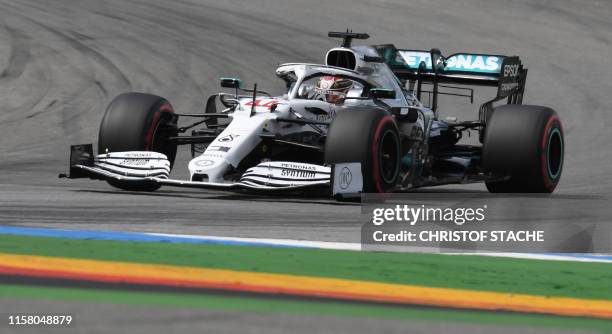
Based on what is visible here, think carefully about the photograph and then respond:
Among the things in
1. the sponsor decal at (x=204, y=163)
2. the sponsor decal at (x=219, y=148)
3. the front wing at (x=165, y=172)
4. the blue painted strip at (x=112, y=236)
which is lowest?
the blue painted strip at (x=112, y=236)

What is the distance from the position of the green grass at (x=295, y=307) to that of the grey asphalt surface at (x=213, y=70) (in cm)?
318

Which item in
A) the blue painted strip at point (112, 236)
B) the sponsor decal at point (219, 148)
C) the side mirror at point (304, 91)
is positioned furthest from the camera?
the side mirror at point (304, 91)

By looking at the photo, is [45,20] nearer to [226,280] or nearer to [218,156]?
[218,156]

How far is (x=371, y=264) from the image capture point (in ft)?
28.5

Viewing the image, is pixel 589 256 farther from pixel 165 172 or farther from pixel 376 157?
pixel 165 172

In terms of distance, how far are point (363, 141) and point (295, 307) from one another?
19.7 feet

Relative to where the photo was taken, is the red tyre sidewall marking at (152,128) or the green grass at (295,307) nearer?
the green grass at (295,307)

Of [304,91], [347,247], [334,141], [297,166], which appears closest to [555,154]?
[304,91]

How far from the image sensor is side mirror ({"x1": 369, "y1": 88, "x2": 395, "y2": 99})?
13734 mm

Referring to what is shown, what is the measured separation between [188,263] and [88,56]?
1741cm

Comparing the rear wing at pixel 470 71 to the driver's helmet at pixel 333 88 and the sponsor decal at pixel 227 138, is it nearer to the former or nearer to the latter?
the driver's helmet at pixel 333 88

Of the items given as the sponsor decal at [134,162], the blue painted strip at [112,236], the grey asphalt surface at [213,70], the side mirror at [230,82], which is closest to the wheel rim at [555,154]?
the grey asphalt surface at [213,70]

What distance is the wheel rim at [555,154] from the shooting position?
15.0 meters

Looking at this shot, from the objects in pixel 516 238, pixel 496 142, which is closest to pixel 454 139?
pixel 496 142
